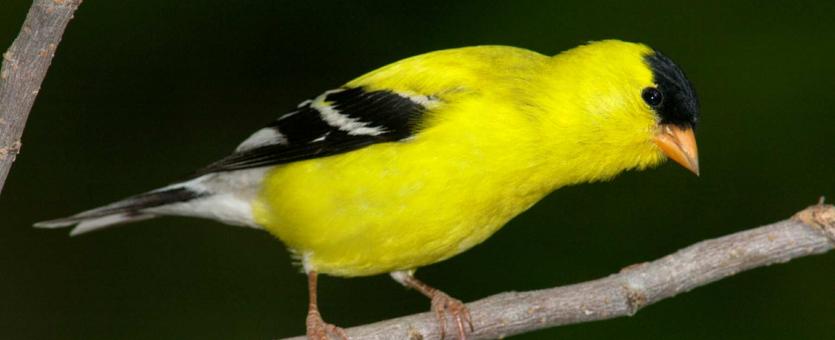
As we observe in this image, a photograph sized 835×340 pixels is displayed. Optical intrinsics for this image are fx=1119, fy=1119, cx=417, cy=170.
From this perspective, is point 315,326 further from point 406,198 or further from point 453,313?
point 406,198

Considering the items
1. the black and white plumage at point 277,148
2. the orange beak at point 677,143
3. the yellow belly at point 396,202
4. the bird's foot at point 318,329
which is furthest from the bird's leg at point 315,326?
the orange beak at point 677,143

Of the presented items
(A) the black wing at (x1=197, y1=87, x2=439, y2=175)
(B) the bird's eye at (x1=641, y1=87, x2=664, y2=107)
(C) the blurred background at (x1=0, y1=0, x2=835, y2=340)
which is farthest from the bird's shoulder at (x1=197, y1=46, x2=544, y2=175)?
(C) the blurred background at (x1=0, y1=0, x2=835, y2=340)

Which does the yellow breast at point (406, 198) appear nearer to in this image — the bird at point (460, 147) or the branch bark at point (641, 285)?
the bird at point (460, 147)

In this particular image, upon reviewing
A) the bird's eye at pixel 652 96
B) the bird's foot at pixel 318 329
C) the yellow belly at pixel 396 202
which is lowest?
the bird's foot at pixel 318 329

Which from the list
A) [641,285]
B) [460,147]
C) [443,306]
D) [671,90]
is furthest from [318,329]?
[671,90]

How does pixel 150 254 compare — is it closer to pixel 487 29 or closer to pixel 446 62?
pixel 487 29

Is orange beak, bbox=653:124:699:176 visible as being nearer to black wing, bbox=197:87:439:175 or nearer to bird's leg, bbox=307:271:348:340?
black wing, bbox=197:87:439:175
